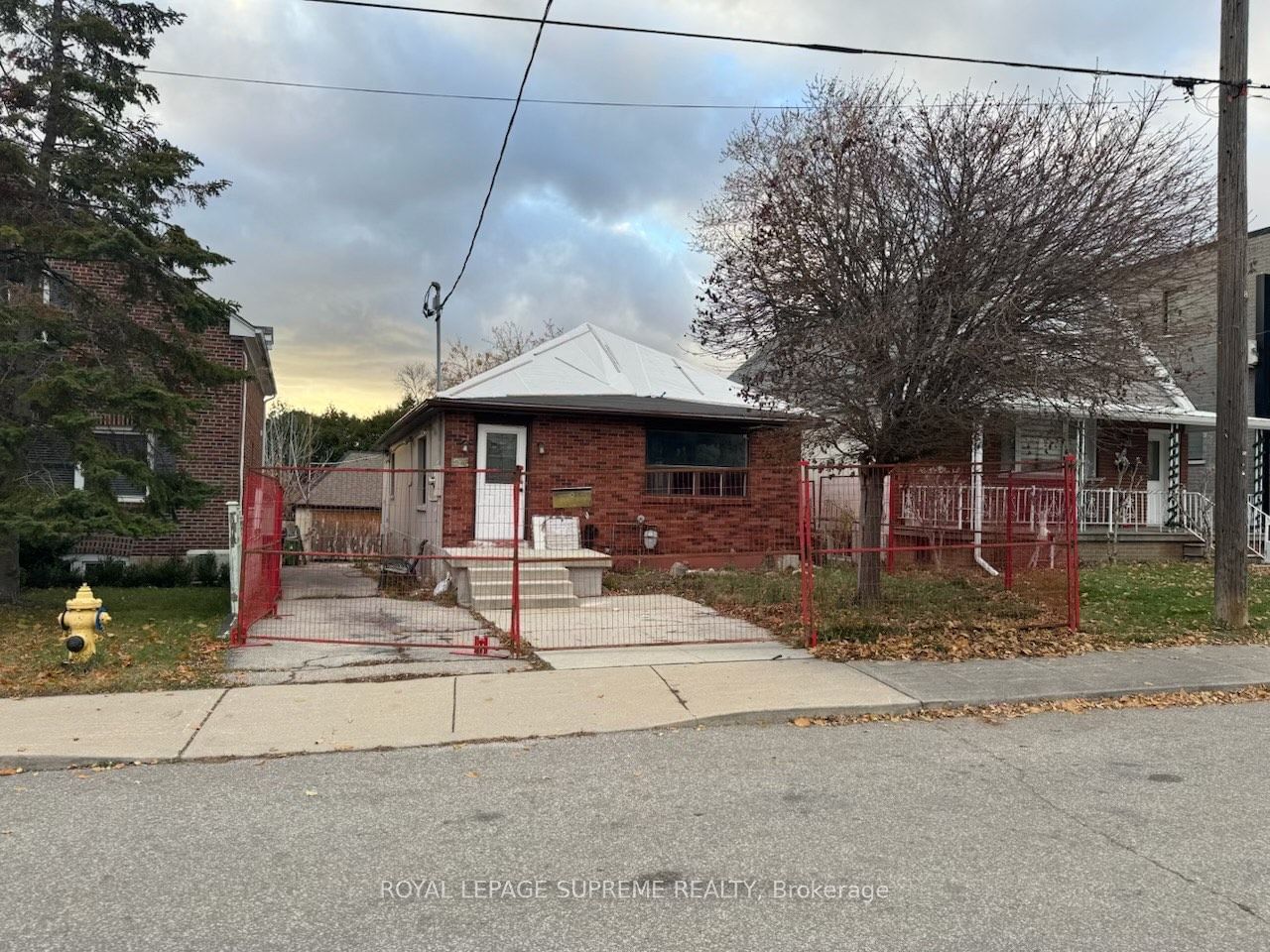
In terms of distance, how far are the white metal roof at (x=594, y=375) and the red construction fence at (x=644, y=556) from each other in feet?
5.94

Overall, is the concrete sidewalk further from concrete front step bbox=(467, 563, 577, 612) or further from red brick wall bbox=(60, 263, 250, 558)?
red brick wall bbox=(60, 263, 250, 558)

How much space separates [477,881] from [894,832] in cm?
200

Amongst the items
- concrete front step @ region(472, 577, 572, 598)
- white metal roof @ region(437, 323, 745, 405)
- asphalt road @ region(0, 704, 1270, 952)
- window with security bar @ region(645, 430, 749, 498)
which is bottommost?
asphalt road @ region(0, 704, 1270, 952)

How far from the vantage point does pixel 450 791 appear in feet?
15.9

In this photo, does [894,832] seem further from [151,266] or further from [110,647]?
[151,266]

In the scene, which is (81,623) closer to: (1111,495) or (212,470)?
(212,470)

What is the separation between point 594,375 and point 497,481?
3.83 meters

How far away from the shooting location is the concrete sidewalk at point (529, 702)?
5.71m

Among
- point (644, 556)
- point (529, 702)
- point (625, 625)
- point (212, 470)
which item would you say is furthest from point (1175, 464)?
point (212, 470)

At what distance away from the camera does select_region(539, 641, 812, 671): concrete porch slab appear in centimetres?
807

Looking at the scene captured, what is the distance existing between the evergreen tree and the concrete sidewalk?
3.61 m

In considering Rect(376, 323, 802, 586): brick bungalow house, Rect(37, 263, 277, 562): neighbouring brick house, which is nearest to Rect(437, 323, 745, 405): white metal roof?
Rect(376, 323, 802, 586): brick bungalow house

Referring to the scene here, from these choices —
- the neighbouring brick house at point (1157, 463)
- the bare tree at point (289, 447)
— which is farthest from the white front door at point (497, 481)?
the bare tree at point (289, 447)

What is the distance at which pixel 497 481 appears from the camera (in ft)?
46.4
